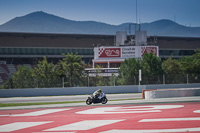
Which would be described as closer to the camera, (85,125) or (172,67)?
(85,125)

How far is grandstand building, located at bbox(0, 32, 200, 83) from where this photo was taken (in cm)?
7988

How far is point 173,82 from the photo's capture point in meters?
46.2

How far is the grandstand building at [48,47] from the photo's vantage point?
79.9 metres

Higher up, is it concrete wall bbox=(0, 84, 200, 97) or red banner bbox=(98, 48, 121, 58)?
red banner bbox=(98, 48, 121, 58)

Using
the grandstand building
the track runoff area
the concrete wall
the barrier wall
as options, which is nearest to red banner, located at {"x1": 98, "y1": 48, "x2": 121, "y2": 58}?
the grandstand building

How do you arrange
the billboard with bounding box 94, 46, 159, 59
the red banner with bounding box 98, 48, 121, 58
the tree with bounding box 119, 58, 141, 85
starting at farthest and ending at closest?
the red banner with bounding box 98, 48, 121, 58, the billboard with bounding box 94, 46, 159, 59, the tree with bounding box 119, 58, 141, 85

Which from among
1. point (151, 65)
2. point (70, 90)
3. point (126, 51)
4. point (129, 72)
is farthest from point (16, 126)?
point (126, 51)

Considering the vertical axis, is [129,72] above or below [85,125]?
above

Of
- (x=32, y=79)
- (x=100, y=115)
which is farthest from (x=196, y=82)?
(x=100, y=115)

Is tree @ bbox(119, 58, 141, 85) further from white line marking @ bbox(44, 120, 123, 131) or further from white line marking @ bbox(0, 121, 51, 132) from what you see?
white line marking @ bbox(0, 121, 51, 132)

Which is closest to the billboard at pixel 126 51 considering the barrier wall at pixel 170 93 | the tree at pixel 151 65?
the tree at pixel 151 65

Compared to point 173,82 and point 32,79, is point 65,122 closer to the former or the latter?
point 32,79

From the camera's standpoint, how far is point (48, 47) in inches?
3307

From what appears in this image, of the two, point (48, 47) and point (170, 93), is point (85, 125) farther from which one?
point (48, 47)
